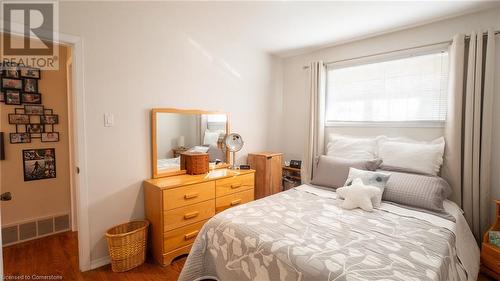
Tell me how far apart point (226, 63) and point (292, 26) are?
914 millimetres

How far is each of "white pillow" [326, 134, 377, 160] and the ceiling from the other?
1.25 metres

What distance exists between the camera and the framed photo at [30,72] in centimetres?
256

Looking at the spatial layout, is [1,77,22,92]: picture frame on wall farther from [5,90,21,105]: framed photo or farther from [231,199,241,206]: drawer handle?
[231,199,241,206]: drawer handle

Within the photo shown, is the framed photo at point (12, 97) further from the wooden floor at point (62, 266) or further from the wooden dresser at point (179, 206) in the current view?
the wooden dresser at point (179, 206)

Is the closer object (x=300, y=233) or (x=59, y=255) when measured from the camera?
(x=300, y=233)

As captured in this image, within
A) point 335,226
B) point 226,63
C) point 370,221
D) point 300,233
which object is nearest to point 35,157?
point 226,63

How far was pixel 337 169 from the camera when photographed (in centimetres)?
258

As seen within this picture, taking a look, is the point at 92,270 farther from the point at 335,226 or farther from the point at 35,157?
the point at 335,226

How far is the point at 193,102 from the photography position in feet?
9.07

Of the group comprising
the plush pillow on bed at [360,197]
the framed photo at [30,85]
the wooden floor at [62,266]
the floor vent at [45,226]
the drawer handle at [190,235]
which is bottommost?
the wooden floor at [62,266]

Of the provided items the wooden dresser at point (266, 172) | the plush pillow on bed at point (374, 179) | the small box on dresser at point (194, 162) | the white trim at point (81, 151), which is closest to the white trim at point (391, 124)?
the plush pillow on bed at point (374, 179)

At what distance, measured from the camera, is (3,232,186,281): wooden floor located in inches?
79.5

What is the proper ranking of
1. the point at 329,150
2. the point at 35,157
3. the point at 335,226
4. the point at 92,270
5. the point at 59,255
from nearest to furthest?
the point at 335,226, the point at 92,270, the point at 59,255, the point at 35,157, the point at 329,150

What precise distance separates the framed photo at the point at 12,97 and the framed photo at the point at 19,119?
134 millimetres
